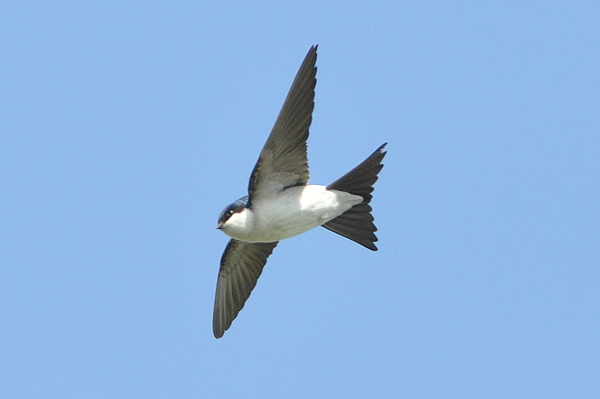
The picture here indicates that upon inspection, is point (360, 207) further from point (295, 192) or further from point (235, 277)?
point (235, 277)

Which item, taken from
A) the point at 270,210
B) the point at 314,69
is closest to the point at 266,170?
the point at 270,210

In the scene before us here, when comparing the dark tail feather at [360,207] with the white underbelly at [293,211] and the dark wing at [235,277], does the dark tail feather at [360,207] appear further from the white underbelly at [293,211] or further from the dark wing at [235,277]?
the dark wing at [235,277]

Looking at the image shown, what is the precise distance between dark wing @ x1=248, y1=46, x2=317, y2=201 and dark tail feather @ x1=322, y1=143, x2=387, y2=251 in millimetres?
325

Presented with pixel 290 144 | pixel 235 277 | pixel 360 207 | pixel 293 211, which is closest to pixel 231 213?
pixel 293 211

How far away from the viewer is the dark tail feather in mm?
7430

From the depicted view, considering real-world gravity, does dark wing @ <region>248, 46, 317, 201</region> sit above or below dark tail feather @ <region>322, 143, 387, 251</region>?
above

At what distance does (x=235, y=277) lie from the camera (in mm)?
8516

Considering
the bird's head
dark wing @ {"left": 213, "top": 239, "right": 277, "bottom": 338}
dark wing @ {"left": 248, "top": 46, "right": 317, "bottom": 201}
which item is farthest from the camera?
dark wing @ {"left": 213, "top": 239, "right": 277, "bottom": 338}

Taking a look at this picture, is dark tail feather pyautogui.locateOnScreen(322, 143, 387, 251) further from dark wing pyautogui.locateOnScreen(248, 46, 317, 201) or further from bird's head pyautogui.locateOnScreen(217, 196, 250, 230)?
bird's head pyautogui.locateOnScreen(217, 196, 250, 230)

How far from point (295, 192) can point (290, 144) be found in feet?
1.29

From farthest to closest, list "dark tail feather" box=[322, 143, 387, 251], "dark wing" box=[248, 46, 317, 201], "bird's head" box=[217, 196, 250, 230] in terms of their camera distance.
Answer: "dark tail feather" box=[322, 143, 387, 251] < "bird's head" box=[217, 196, 250, 230] < "dark wing" box=[248, 46, 317, 201]

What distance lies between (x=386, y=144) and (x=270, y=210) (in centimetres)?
96

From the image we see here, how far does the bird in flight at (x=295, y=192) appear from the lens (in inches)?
275

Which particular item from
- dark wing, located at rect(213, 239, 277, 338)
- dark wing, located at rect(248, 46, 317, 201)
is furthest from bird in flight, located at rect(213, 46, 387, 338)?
dark wing, located at rect(213, 239, 277, 338)
